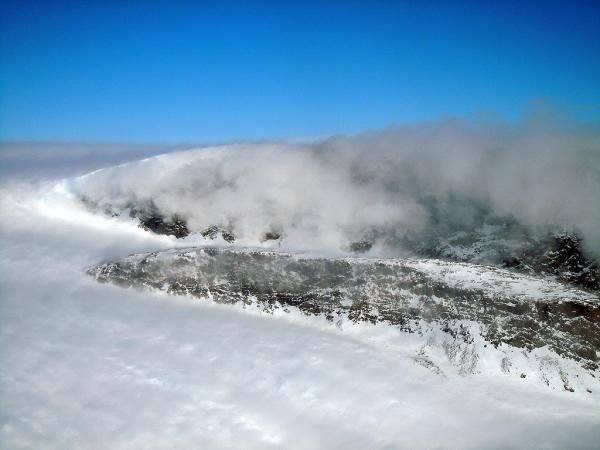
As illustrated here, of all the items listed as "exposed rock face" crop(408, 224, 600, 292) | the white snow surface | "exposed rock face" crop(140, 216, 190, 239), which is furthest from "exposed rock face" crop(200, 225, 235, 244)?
"exposed rock face" crop(408, 224, 600, 292)

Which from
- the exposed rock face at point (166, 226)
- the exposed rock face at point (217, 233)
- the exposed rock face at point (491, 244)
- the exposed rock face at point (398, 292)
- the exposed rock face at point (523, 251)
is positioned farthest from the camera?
the exposed rock face at point (166, 226)

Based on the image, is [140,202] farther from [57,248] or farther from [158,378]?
[158,378]

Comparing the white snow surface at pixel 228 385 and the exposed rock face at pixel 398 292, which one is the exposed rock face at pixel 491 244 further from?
the white snow surface at pixel 228 385

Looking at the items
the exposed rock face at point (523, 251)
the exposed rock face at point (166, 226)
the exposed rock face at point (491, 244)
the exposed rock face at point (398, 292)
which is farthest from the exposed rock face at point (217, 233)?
the exposed rock face at point (523, 251)

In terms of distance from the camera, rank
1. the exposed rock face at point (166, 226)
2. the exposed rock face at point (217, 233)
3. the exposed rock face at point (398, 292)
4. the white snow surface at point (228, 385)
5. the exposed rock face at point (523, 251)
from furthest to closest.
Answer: the exposed rock face at point (166, 226) < the exposed rock face at point (217, 233) < the exposed rock face at point (523, 251) < the exposed rock face at point (398, 292) < the white snow surface at point (228, 385)

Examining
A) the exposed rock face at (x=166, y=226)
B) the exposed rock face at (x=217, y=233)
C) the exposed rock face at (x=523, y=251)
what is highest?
the exposed rock face at (x=166, y=226)

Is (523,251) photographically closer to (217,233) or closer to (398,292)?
(398,292)

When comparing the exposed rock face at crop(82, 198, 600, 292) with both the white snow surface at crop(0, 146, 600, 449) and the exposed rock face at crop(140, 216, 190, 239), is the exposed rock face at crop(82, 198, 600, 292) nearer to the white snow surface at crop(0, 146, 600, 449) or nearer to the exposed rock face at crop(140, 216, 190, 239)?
the exposed rock face at crop(140, 216, 190, 239)
